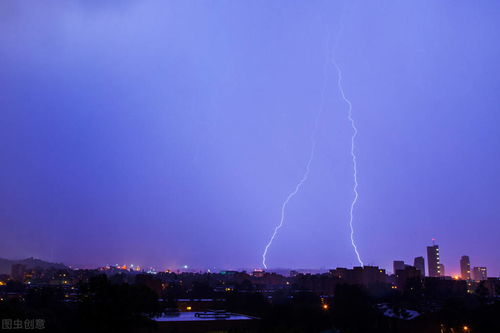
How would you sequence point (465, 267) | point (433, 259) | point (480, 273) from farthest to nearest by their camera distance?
point (480, 273)
point (465, 267)
point (433, 259)

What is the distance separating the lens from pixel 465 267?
5236 inches

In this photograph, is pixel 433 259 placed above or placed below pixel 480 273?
above

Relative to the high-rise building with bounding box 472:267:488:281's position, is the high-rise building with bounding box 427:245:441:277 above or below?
above

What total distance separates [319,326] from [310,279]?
43796 millimetres

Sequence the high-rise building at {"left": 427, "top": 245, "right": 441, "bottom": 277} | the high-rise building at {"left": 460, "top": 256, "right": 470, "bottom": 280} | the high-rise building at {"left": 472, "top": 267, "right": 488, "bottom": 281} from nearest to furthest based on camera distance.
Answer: the high-rise building at {"left": 427, "top": 245, "right": 441, "bottom": 277}
the high-rise building at {"left": 460, "top": 256, "right": 470, "bottom": 280}
the high-rise building at {"left": 472, "top": 267, "right": 488, "bottom": 281}

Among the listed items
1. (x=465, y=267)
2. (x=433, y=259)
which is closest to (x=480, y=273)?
(x=465, y=267)

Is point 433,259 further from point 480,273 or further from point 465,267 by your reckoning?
point 480,273

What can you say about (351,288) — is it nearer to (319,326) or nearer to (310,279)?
(319,326)

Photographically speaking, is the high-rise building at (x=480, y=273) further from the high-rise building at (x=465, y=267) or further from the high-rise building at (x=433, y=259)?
the high-rise building at (x=433, y=259)

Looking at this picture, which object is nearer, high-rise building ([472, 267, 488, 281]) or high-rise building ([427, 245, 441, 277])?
high-rise building ([427, 245, 441, 277])

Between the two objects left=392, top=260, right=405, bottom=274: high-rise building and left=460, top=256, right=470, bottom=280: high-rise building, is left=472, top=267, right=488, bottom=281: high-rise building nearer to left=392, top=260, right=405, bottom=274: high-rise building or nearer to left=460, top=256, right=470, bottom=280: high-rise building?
left=460, top=256, right=470, bottom=280: high-rise building

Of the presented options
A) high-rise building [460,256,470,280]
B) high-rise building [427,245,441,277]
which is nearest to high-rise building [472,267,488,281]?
high-rise building [460,256,470,280]

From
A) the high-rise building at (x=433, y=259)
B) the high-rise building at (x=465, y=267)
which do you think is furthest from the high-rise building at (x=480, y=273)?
the high-rise building at (x=433, y=259)

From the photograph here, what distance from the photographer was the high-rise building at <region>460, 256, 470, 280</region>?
132125 millimetres
